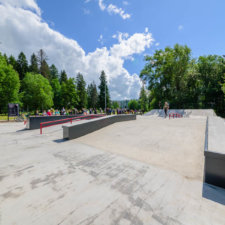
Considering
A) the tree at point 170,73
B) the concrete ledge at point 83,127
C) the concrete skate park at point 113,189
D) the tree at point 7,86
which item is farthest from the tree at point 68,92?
the concrete skate park at point 113,189

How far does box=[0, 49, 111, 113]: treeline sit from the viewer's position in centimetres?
2642

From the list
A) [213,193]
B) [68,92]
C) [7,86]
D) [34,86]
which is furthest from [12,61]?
[213,193]

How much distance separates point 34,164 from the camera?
353 centimetres

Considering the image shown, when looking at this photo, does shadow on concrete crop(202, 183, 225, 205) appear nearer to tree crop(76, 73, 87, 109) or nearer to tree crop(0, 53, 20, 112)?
tree crop(0, 53, 20, 112)

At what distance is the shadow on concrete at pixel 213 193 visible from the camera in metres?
2.24

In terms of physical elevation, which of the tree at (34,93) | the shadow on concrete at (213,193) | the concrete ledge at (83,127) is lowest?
the shadow on concrete at (213,193)

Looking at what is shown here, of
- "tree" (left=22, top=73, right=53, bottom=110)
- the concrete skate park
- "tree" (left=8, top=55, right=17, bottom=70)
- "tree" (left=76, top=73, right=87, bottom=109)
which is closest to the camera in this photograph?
the concrete skate park

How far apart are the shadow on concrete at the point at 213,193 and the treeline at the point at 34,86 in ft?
88.8

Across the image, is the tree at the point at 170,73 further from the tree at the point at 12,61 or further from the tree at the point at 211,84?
the tree at the point at 12,61

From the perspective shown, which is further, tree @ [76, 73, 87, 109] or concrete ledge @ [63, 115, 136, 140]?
tree @ [76, 73, 87, 109]

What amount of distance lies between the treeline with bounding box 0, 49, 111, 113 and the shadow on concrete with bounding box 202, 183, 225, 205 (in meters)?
27.1

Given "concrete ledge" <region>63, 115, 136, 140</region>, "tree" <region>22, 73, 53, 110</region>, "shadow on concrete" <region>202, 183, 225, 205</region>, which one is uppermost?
"tree" <region>22, 73, 53, 110</region>

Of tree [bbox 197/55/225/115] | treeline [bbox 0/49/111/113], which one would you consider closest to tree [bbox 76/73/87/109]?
treeline [bbox 0/49/111/113]

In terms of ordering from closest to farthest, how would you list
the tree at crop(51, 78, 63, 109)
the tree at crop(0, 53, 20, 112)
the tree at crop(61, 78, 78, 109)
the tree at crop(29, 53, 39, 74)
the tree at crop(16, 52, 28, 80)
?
1. the tree at crop(0, 53, 20, 112)
2. the tree at crop(16, 52, 28, 80)
3. the tree at crop(29, 53, 39, 74)
4. the tree at crop(61, 78, 78, 109)
5. the tree at crop(51, 78, 63, 109)
